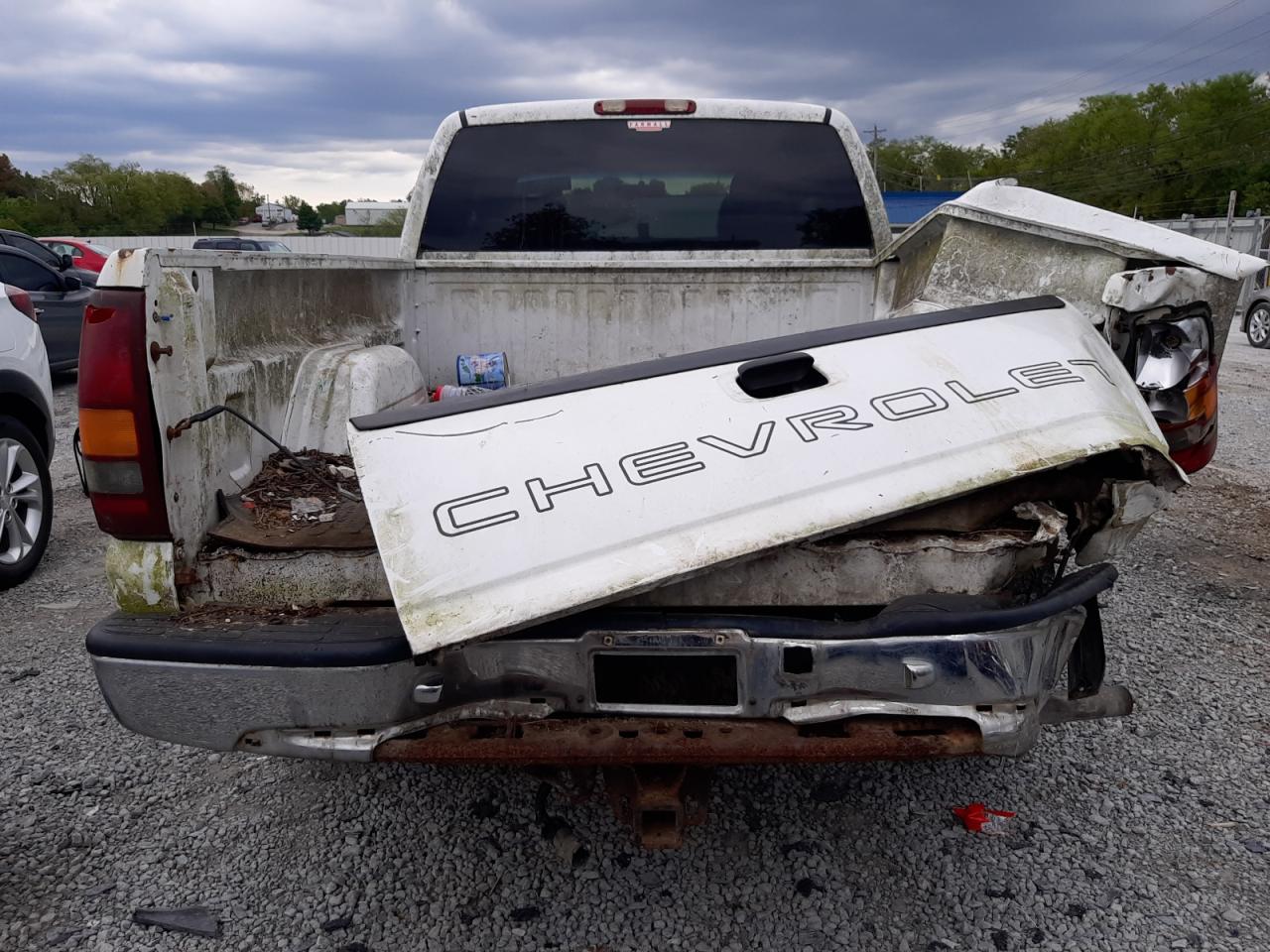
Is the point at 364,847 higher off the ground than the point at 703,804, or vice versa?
the point at 703,804

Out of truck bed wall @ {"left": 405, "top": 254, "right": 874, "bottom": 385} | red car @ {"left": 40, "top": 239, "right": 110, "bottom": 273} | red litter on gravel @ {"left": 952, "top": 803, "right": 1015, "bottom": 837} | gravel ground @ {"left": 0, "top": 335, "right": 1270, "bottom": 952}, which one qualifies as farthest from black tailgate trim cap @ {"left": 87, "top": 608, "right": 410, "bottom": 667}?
red car @ {"left": 40, "top": 239, "right": 110, "bottom": 273}

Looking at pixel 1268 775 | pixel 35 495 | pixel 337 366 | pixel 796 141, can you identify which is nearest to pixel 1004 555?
pixel 1268 775

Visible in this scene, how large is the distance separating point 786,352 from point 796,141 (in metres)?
2.16

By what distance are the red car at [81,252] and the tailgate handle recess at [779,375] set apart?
16.9 m

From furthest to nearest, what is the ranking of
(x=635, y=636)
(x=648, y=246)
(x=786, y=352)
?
1. (x=648, y=246)
2. (x=786, y=352)
3. (x=635, y=636)

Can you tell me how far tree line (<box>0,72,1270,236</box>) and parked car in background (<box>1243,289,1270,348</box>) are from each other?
1518 inches

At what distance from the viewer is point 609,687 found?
202cm

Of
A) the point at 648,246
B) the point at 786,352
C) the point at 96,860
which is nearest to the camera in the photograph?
the point at 786,352

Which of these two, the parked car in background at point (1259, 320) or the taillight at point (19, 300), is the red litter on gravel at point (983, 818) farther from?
the parked car in background at point (1259, 320)

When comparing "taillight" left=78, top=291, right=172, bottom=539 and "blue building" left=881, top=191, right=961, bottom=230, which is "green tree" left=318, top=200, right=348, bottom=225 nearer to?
"blue building" left=881, top=191, right=961, bottom=230

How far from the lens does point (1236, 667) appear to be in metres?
3.83

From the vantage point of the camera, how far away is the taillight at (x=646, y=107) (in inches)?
155

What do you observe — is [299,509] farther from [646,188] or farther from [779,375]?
[646,188]

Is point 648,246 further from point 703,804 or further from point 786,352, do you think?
point 703,804
